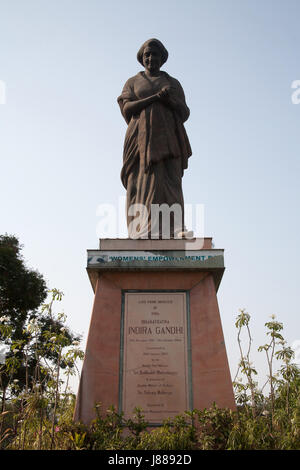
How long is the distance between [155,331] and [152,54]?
18.3ft

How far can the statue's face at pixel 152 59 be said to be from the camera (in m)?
8.68

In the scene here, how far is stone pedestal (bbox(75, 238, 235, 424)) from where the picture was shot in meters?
5.47

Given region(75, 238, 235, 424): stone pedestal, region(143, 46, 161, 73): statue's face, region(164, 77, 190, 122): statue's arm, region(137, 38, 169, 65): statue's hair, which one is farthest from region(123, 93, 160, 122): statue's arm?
region(75, 238, 235, 424): stone pedestal

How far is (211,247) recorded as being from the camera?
6.45 meters

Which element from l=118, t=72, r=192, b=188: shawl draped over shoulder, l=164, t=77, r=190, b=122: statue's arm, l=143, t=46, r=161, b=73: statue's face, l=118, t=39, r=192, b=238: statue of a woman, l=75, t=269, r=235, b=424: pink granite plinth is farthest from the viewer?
l=143, t=46, r=161, b=73: statue's face

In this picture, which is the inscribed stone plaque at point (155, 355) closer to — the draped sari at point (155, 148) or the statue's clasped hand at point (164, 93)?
the draped sari at point (155, 148)

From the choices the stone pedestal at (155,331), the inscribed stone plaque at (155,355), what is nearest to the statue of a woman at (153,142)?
the stone pedestal at (155,331)

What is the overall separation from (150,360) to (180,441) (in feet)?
4.64

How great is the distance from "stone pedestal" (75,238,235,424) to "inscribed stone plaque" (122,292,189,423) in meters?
0.01

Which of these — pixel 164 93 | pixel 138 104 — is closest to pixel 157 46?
pixel 164 93

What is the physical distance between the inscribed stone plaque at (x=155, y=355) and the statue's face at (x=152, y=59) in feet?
15.7

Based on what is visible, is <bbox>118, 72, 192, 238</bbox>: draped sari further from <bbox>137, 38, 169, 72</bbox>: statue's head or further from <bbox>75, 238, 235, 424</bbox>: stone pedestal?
<bbox>75, 238, 235, 424</bbox>: stone pedestal

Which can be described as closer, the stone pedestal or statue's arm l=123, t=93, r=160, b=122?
the stone pedestal

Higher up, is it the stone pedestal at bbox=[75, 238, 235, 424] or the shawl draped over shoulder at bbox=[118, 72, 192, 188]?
the shawl draped over shoulder at bbox=[118, 72, 192, 188]
